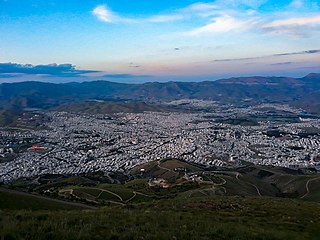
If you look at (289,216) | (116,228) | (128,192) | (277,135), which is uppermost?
(116,228)

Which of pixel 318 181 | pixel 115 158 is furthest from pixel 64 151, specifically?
pixel 318 181

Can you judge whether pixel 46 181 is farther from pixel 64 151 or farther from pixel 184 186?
pixel 64 151

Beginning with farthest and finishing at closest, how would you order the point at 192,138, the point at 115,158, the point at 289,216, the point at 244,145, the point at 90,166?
the point at 192,138 → the point at 244,145 → the point at 115,158 → the point at 90,166 → the point at 289,216

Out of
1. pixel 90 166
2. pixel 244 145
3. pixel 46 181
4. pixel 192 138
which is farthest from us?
pixel 192 138

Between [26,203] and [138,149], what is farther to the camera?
[138,149]

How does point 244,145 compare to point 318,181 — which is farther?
point 244,145

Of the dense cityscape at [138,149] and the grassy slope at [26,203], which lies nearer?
the grassy slope at [26,203]

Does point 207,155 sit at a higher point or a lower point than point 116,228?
lower

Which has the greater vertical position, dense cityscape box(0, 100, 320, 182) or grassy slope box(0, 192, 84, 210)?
grassy slope box(0, 192, 84, 210)

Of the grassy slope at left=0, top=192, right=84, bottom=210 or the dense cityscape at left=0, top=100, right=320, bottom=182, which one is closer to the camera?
the grassy slope at left=0, top=192, right=84, bottom=210

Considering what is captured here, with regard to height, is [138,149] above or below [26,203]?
below

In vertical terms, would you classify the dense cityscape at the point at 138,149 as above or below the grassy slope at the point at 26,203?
below
